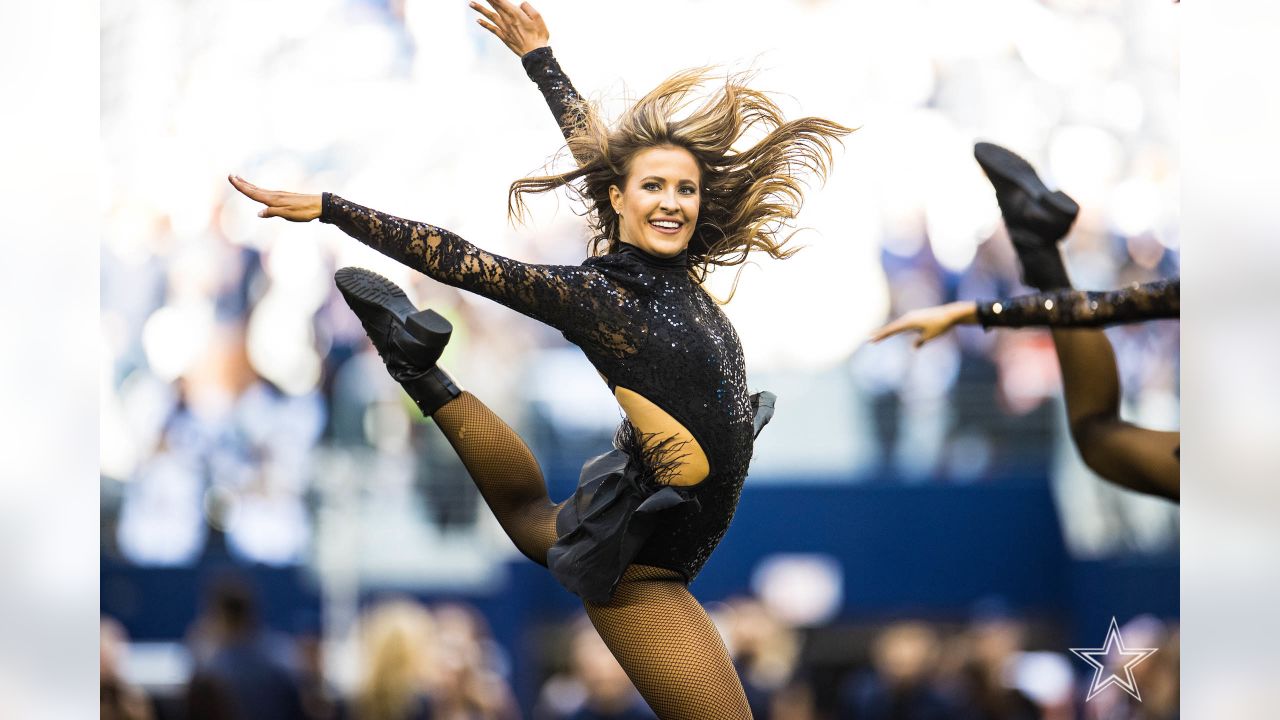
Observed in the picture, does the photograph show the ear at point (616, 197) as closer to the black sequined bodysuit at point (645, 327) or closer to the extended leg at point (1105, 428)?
the black sequined bodysuit at point (645, 327)

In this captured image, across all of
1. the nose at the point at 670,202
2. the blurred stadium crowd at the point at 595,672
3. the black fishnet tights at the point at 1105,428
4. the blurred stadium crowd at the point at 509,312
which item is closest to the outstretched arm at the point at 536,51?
the nose at the point at 670,202

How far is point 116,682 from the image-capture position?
3.76 metres

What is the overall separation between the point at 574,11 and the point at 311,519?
1.71 m

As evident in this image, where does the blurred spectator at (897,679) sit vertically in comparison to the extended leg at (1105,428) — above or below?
below

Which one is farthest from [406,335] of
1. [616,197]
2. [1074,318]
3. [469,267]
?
[1074,318]

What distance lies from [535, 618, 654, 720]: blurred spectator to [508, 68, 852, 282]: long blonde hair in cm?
153

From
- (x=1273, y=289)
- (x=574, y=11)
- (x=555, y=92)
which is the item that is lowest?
(x=1273, y=289)

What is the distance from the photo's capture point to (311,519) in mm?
3711

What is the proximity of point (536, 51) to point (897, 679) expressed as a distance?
213 cm

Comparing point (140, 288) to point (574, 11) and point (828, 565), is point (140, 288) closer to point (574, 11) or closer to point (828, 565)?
point (574, 11)

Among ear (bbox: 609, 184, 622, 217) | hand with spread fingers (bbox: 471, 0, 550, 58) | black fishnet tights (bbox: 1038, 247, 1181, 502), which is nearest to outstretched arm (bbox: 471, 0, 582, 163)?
hand with spread fingers (bbox: 471, 0, 550, 58)

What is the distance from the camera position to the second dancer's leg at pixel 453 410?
260 centimetres

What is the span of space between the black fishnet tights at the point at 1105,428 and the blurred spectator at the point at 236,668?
7.87 feet

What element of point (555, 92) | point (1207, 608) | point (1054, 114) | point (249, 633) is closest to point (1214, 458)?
point (1207, 608)
